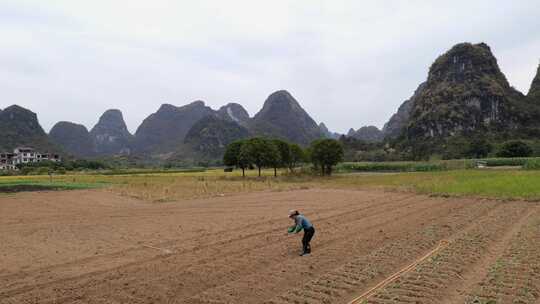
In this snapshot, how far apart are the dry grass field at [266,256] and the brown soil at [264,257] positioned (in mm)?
37

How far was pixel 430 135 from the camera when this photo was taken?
138m

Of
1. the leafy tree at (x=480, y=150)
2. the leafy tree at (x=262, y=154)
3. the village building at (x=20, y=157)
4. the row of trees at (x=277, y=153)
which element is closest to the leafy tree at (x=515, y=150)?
the leafy tree at (x=480, y=150)

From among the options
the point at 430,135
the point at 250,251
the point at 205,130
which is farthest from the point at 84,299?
the point at 205,130

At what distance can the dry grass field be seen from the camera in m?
8.26

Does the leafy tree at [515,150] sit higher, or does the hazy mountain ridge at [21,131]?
the hazy mountain ridge at [21,131]

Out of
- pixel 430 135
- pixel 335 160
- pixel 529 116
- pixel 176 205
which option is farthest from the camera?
pixel 430 135

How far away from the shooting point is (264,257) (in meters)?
11.5

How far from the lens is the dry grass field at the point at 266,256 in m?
8.26

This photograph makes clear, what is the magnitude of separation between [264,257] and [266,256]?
0.14 meters

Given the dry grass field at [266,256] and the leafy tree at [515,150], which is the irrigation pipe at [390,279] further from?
the leafy tree at [515,150]

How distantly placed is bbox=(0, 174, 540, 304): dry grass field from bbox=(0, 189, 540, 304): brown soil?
0.04 m

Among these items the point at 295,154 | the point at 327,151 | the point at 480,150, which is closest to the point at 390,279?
the point at 327,151

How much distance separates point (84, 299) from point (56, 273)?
2580 millimetres

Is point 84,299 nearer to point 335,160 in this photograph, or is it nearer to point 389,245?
point 389,245
